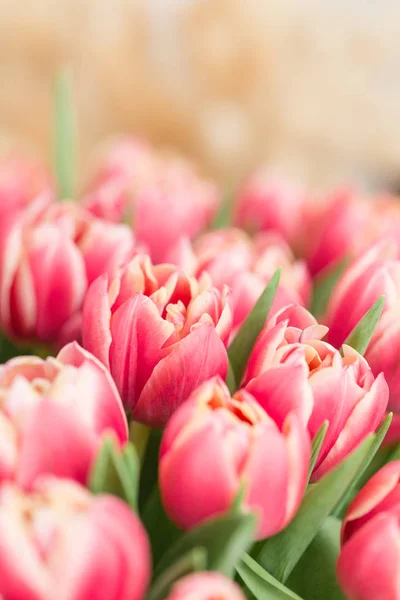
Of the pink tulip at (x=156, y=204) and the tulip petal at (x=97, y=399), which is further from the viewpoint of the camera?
the pink tulip at (x=156, y=204)

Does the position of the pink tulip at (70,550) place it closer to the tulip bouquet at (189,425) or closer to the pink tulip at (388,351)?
the tulip bouquet at (189,425)

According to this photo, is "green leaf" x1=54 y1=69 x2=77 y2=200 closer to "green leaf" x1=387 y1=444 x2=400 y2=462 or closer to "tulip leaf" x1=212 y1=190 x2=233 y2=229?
"tulip leaf" x1=212 y1=190 x2=233 y2=229

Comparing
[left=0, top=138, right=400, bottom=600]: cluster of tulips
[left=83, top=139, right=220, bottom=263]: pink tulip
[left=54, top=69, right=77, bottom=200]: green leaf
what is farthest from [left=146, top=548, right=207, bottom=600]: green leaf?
[left=54, top=69, right=77, bottom=200]: green leaf

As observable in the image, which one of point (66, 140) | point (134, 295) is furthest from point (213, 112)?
point (134, 295)

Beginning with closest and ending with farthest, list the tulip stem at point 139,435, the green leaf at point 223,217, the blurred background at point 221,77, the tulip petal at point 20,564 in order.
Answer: the tulip petal at point 20,564, the tulip stem at point 139,435, the green leaf at point 223,217, the blurred background at point 221,77

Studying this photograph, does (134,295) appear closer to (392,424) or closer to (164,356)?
(164,356)

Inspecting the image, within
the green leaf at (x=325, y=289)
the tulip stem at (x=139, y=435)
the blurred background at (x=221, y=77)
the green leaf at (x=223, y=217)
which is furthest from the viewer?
the blurred background at (x=221, y=77)

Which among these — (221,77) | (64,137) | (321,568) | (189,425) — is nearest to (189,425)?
(189,425)

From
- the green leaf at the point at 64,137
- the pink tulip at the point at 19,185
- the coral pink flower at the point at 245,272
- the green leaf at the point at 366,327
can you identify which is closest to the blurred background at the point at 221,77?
the pink tulip at the point at 19,185
